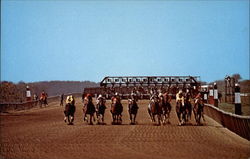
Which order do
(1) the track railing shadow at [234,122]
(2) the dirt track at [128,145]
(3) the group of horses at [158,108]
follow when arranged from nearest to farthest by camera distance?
(2) the dirt track at [128,145]
(1) the track railing shadow at [234,122]
(3) the group of horses at [158,108]

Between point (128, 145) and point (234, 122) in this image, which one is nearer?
point (128, 145)

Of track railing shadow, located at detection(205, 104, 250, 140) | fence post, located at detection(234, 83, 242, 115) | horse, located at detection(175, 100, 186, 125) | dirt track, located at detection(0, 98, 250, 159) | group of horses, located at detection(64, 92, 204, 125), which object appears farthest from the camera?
group of horses, located at detection(64, 92, 204, 125)

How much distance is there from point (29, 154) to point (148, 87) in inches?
1708

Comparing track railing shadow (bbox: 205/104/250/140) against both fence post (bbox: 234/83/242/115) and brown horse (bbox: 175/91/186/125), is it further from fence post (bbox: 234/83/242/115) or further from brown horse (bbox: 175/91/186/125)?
brown horse (bbox: 175/91/186/125)

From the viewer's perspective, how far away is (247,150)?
13.2 meters

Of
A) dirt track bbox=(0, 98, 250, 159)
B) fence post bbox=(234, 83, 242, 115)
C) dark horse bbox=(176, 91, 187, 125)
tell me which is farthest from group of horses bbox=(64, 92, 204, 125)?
fence post bbox=(234, 83, 242, 115)

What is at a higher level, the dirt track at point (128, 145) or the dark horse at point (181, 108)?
the dark horse at point (181, 108)

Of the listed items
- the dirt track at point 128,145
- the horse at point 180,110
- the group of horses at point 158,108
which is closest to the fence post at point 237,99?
the dirt track at point 128,145

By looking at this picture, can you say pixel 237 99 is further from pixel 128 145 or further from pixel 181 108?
pixel 181 108

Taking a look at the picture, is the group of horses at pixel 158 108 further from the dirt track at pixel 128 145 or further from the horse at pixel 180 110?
the dirt track at pixel 128 145

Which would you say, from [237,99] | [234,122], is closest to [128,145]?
[237,99]

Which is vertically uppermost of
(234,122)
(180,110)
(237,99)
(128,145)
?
(237,99)

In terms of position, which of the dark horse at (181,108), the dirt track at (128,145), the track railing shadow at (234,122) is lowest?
the dirt track at (128,145)

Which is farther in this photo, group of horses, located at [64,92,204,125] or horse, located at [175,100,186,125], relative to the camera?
group of horses, located at [64,92,204,125]
